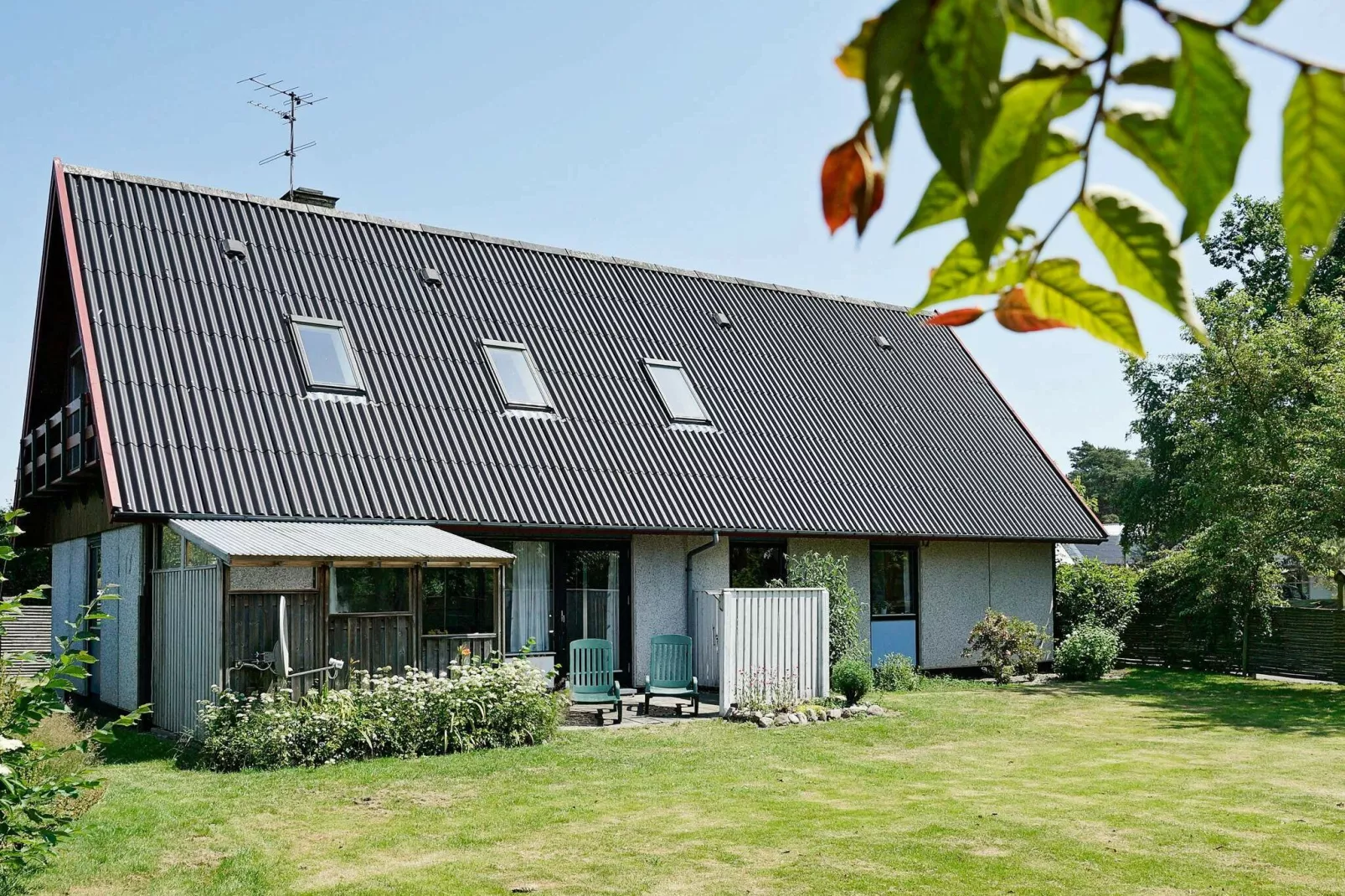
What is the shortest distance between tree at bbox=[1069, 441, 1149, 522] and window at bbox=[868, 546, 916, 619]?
4911 cm

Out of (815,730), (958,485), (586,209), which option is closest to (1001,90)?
(586,209)

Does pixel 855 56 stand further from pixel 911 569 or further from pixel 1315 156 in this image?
pixel 911 569

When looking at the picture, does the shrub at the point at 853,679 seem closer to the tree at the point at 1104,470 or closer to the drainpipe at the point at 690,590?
the drainpipe at the point at 690,590

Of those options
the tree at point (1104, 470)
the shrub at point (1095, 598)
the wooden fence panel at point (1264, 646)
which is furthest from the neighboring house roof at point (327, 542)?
the tree at point (1104, 470)

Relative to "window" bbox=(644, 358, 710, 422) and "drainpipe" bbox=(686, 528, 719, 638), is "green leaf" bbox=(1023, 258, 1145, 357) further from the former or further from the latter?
"window" bbox=(644, 358, 710, 422)

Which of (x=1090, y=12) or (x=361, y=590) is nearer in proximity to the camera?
(x=1090, y=12)

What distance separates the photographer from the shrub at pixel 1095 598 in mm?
22672

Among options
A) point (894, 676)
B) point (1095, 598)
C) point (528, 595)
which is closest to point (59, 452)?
point (528, 595)

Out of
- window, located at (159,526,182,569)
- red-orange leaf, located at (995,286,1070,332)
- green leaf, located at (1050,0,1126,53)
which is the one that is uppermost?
green leaf, located at (1050,0,1126,53)

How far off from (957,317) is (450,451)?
15.8 metres

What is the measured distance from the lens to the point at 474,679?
12859 millimetres

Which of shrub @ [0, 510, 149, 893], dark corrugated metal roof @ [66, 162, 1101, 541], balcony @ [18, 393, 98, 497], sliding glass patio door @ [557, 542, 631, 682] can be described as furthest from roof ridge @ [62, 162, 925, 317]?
shrub @ [0, 510, 149, 893]

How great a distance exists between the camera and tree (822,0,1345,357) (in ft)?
1.83

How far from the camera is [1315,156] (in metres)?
0.62
